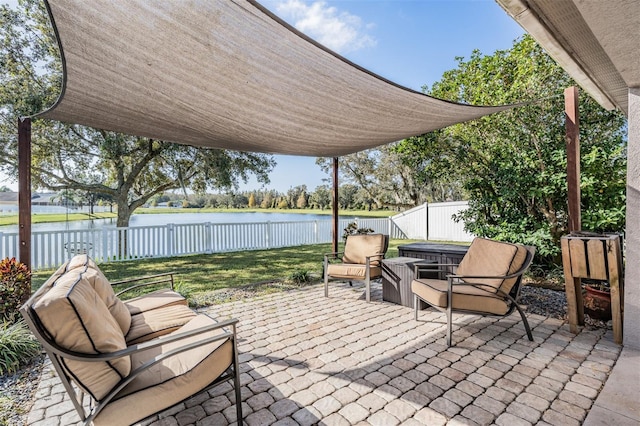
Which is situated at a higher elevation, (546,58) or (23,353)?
Result: (546,58)

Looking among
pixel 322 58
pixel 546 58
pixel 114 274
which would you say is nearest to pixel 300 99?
pixel 322 58

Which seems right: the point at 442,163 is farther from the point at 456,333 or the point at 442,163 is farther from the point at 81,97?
the point at 81,97

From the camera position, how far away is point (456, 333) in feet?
11.4

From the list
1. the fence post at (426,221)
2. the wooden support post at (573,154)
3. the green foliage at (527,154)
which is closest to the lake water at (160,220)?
the fence post at (426,221)

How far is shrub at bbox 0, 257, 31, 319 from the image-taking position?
3.24 meters

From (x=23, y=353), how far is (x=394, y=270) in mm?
4208

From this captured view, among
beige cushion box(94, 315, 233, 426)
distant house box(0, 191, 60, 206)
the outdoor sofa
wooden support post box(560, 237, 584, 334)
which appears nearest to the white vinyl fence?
distant house box(0, 191, 60, 206)

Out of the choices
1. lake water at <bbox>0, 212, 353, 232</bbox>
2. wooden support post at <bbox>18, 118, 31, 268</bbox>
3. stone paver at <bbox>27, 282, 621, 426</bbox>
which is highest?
wooden support post at <bbox>18, 118, 31, 268</bbox>

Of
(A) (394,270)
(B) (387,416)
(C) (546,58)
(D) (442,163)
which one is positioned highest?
(C) (546,58)

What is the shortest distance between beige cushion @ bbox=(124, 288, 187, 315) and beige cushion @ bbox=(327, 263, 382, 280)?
2.37 meters

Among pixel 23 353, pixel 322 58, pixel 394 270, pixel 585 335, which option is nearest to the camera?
pixel 322 58

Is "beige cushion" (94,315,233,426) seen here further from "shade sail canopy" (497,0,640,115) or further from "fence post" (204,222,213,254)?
"fence post" (204,222,213,254)

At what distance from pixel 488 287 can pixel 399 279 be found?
1.28 meters

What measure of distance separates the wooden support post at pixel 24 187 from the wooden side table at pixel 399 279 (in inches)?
174
